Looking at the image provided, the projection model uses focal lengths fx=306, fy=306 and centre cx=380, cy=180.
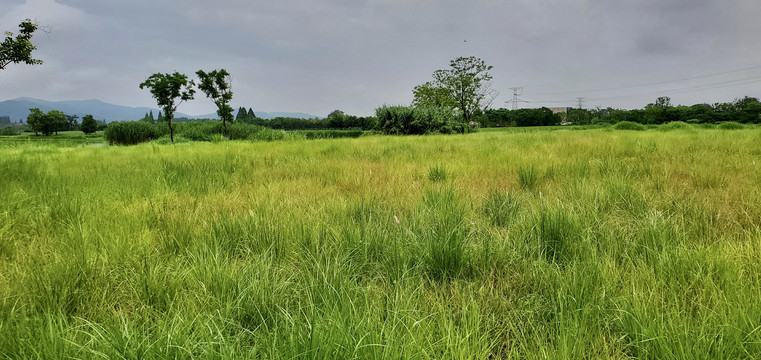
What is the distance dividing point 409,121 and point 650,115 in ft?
240

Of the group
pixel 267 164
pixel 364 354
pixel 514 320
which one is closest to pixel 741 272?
pixel 514 320

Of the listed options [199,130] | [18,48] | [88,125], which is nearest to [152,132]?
[199,130]

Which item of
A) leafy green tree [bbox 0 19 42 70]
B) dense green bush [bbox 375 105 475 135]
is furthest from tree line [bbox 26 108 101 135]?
leafy green tree [bbox 0 19 42 70]

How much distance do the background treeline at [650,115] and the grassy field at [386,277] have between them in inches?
2213

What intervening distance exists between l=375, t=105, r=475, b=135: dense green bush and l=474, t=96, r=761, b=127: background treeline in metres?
40.6

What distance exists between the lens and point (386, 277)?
1.32m

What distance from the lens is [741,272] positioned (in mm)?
1164

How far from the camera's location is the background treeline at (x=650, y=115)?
186 feet

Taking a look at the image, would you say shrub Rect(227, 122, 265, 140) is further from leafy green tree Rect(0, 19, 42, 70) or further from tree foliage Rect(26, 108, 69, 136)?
tree foliage Rect(26, 108, 69, 136)

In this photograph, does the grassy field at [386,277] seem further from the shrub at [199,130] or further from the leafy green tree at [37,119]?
the leafy green tree at [37,119]

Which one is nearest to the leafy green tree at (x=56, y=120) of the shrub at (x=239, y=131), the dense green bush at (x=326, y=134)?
the dense green bush at (x=326, y=134)

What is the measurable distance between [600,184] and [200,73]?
30900 mm

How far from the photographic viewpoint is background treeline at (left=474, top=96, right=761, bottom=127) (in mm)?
56681

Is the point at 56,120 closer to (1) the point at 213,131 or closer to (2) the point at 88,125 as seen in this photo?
(2) the point at 88,125
